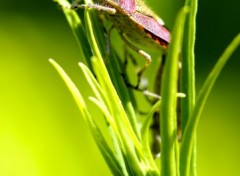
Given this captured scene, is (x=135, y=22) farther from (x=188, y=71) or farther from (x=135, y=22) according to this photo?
(x=188, y=71)

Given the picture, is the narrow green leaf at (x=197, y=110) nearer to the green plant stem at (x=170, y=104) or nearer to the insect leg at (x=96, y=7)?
the green plant stem at (x=170, y=104)

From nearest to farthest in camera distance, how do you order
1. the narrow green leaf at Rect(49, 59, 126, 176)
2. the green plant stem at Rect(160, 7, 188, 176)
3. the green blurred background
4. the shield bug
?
the green plant stem at Rect(160, 7, 188, 176) → the narrow green leaf at Rect(49, 59, 126, 176) → the shield bug → the green blurred background

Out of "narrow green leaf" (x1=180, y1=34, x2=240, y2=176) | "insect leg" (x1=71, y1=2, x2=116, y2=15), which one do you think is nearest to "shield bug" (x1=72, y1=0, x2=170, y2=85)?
"insect leg" (x1=71, y1=2, x2=116, y2=15)

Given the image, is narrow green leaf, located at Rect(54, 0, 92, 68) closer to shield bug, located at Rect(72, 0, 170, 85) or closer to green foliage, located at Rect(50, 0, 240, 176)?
green foliage, located at Rect(50, 0, 240, 176)

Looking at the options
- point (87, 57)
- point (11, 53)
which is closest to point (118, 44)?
point (11, 53)

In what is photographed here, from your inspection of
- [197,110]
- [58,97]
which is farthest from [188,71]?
[58,97]

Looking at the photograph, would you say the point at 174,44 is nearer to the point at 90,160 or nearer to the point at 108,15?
the point at 108,15
